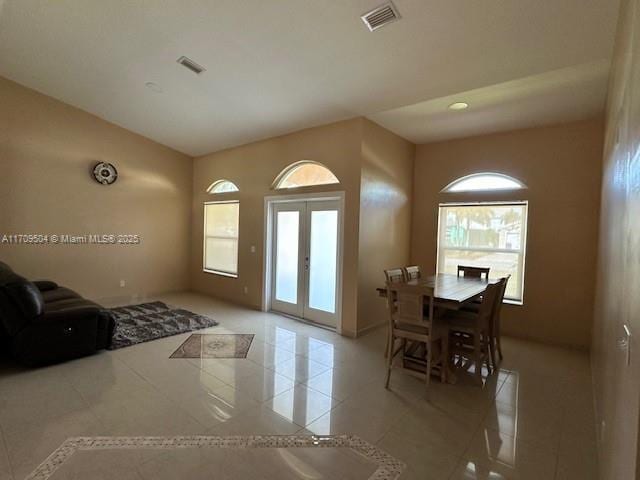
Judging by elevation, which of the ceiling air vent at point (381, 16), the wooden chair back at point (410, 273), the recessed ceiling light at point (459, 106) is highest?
the ceiling air vent at point (381, 16)

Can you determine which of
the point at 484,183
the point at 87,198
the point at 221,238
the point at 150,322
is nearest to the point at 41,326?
the point at 150,322

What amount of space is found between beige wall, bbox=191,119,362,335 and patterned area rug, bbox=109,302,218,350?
1.15 meters

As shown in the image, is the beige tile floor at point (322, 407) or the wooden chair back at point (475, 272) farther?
the wooden chair back at point (475, 272)

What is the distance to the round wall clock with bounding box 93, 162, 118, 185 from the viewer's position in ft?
18.3

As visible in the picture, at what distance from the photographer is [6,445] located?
205 cm

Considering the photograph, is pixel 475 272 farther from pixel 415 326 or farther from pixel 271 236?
pixel 271 236

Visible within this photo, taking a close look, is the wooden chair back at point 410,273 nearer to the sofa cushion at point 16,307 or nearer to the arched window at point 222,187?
the arched window at point 222,187

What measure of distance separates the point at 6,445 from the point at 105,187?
15.6 ft

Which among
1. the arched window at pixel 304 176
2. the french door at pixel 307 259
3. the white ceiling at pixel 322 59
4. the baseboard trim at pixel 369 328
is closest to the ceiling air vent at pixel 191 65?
the white ceiling at pixel 322 59

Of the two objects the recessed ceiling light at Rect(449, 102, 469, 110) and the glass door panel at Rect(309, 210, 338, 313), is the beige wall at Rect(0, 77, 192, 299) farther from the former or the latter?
the recessed ceiling light at Rect(449, 102, 469, 110)

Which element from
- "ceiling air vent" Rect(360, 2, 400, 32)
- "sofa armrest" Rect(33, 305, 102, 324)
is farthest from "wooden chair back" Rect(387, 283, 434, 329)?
"sofa armrest" Rect(33, 305, 102, 324)

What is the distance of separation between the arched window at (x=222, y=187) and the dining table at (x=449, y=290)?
402 centimetres

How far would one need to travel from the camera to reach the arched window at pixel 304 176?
4.79 meters

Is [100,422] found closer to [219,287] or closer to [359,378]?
[359,378]
